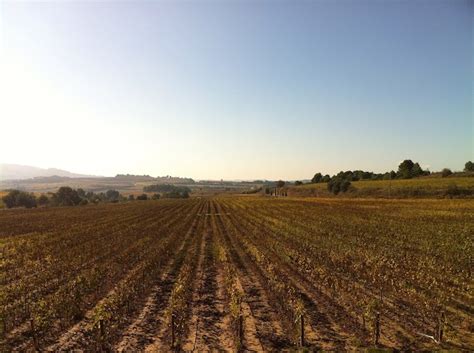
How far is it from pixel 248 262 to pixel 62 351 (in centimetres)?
1140

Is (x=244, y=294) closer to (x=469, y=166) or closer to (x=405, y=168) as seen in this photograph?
(x=405, y=168)

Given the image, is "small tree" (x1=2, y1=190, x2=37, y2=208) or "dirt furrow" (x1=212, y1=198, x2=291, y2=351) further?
"small tree" (x1=2, y1=190, x2=37, y2=208)

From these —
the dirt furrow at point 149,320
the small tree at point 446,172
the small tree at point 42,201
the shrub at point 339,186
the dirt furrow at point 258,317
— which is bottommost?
the small tree at point 42,201

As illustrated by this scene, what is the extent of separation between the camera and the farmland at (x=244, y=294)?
367 inches

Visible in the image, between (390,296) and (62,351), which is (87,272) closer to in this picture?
(62,351)

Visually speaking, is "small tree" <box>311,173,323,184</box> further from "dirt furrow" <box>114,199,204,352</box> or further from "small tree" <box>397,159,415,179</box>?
"dirt furrow" <box>114,199,204,352</box>

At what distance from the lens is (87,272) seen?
54.1ft

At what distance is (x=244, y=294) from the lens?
13.2 m

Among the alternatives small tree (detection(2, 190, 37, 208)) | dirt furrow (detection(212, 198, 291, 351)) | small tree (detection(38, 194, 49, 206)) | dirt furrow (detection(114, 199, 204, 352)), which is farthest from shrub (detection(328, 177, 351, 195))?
small tree (detection(38, 194, 49, 206))

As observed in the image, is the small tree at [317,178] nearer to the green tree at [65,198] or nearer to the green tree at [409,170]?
the green tree at [409,170]

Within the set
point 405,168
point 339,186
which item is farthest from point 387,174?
point 339,186

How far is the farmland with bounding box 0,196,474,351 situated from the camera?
30.6ft

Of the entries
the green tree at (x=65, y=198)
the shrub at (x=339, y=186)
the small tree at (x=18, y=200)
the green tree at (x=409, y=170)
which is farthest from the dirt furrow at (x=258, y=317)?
the green tree at (x=65, y=198)

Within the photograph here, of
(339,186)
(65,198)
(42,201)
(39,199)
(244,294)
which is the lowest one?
(42,201)
